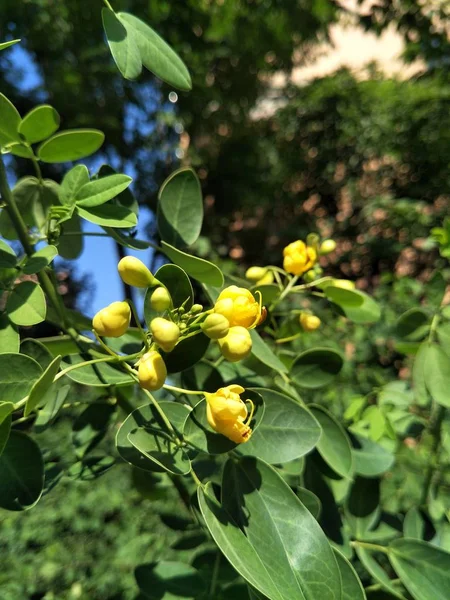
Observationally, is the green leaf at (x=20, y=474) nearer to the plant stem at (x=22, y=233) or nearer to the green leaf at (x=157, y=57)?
the plant stem at (x=22, y=233)

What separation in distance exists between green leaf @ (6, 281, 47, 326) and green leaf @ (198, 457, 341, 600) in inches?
8.4

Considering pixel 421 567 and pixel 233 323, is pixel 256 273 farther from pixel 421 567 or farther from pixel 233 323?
pixel 421 567

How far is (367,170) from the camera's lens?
4.25 meters

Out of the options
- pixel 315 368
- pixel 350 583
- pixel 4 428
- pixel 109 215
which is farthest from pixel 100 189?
pixel 350 583

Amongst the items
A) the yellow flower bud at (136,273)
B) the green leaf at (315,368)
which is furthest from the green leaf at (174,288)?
the green leaf at (315,368)

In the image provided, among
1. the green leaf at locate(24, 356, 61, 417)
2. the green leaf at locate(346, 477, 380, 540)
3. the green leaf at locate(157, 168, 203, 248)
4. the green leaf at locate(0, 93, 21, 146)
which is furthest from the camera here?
the green leaf at locate(346, 477, 380, 540)

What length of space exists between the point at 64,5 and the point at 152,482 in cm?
340

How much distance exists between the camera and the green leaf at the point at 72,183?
18.9 inches

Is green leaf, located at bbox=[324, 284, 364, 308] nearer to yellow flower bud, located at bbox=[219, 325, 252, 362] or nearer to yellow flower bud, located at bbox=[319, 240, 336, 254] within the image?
yellow flower bud, located at bbox=[319, 240, 336, 254]

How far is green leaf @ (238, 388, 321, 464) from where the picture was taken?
0.45 meters

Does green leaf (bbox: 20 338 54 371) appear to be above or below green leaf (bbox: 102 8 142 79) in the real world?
Result: below

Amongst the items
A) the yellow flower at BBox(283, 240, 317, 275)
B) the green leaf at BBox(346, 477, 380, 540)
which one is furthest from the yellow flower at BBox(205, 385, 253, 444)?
the green leaf at BBox(346, 477, 380, 540)

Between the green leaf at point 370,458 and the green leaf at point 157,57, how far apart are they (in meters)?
0.50

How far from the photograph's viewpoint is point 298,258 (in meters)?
0.60
